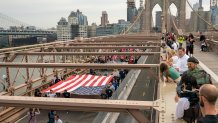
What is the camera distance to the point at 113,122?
6.48m

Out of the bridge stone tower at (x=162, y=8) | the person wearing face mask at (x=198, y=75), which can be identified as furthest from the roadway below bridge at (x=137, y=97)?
the bridge stone tower at (x=162, y=8)

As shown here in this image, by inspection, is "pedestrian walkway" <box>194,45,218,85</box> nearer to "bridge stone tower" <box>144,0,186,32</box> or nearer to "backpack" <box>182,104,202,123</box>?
"backpack" <box>182,104,202,123</box>

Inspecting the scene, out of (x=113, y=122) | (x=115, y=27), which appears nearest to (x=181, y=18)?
(x=115, y=27)

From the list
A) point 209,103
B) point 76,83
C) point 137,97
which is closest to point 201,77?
point 209,103

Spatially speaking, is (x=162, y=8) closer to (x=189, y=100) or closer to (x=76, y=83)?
(x=76, y=83)

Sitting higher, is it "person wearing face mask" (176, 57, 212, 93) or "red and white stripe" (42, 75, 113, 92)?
"person wearing face mask" (176, 57, 212, 93)

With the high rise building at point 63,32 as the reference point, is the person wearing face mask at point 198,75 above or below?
below

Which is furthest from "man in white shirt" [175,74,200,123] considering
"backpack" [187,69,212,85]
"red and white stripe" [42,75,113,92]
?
"red and white stripe" [42,75,113,92]

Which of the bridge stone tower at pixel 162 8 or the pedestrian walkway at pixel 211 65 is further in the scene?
the bridge stone tower at pixel 162 8

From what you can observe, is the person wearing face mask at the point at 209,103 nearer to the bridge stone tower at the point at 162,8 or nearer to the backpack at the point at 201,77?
the backpack at the point at 201,77

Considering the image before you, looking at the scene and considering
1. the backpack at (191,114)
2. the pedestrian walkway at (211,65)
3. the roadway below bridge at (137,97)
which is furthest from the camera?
the pedestrian walkway at (211,65)

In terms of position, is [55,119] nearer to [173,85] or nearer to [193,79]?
[173,85]

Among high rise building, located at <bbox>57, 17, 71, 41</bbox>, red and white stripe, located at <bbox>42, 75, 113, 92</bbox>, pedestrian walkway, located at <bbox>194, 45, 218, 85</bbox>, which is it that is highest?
high rise building, located at <bbox>57, 17, 71, 41</bbox>

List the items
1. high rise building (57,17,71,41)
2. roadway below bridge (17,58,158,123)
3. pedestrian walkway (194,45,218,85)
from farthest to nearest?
1. high rise building (57,17,71,41)
2. pedestrian walkway (194,45,218,85)
3. roadway below bridge (17,58,158,123)
